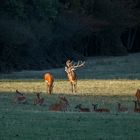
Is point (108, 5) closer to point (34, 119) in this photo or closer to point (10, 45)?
point (10, 45)

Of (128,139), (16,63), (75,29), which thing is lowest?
(128,139)

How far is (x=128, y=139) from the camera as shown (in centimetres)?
1223

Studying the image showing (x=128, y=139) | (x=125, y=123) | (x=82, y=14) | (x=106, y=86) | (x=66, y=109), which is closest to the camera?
(x=128, y=139)

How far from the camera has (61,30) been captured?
59688 millimetres

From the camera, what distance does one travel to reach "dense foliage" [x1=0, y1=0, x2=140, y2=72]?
5075 centimetres

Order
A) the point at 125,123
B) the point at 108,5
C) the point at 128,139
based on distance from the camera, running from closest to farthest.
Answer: the point at 128,139 → the point at 125,123 → the point at 108,5

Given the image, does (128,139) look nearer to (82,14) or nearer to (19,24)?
(19,24)

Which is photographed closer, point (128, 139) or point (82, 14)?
point (128, 139)

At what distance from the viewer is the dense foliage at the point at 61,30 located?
167ft

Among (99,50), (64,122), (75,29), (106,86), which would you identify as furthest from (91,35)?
(64,122)

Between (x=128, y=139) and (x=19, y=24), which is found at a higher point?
(x=19, y=24)

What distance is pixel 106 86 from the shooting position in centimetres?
3347

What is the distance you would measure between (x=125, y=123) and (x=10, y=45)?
36.3 meters

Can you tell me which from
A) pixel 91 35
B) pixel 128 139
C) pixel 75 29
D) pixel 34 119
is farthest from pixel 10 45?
pixel 128 139
